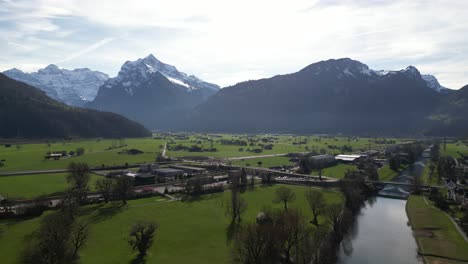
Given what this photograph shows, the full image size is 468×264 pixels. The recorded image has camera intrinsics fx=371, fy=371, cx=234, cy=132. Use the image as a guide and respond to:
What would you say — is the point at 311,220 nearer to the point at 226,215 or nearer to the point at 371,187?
the point at 226,215

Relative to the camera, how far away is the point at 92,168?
5044 inches

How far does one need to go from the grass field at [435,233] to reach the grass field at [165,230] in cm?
1750

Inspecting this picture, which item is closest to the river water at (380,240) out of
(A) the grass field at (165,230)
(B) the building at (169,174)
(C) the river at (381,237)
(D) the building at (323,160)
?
(C) the river at (381,237)

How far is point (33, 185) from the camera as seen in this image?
95.8 m

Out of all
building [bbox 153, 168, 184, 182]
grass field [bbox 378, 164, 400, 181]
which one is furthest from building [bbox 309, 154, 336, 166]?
building [bbox 153, 168, 184, 182]

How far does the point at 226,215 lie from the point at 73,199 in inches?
1151

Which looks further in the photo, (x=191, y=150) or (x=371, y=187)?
(x=191, y=150)

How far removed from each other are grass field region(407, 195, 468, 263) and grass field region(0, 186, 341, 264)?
17.5m

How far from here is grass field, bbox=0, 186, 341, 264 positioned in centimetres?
4928

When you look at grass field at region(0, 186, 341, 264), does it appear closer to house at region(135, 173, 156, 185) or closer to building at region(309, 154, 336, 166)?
house at region(135, 173, 156, 185)

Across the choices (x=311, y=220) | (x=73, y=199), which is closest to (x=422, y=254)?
(x=311, y=220)

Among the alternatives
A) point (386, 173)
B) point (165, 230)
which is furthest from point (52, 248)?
point (386, 173)

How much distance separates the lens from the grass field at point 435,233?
186 ft

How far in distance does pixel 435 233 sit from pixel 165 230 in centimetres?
4694
